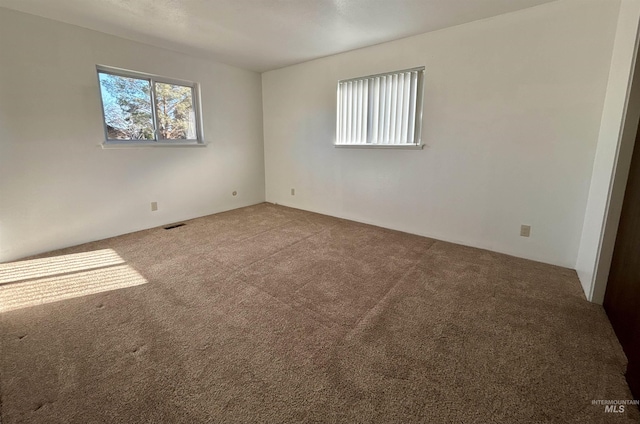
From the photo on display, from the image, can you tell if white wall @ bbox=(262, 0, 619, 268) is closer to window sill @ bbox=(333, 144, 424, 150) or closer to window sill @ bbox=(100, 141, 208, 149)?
window sill @ bbox=(333, 144, 424, 150)

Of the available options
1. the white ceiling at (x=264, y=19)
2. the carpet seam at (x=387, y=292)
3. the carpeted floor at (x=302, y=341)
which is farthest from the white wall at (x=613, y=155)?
the carpet seam at (x=387, y=292)

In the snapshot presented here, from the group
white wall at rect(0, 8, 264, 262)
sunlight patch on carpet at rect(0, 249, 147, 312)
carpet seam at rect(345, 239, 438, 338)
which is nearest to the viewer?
carpet seam at rect(345, 239, 438, 338)

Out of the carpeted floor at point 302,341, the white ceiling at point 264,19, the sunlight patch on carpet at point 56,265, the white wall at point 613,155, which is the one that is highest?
A: the white ceiling at point 264,19

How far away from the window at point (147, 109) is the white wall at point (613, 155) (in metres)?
4.64

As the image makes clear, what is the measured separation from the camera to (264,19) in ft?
9.04

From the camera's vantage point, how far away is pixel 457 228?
326 cm

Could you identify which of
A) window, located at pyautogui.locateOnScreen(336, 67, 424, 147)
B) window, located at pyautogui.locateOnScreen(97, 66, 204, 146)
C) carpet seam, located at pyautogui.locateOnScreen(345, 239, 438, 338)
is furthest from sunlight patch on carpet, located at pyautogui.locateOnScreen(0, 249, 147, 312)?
window, located at pyautogui.locateOnScreen(336, 67, 424, 147)

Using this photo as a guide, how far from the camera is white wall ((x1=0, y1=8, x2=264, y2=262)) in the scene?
270cm

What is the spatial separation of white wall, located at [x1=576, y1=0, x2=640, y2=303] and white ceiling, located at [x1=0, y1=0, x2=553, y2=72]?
83 cm

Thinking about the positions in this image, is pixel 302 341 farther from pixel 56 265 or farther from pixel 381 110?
pixel 381 110

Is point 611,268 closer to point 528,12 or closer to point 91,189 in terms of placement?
point 528,12

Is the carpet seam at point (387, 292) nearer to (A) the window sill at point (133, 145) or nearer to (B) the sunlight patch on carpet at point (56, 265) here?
(B) the sunlight patch on carpet at point (56, 265)

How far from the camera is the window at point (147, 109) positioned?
3361 mm

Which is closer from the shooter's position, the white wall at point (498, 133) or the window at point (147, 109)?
the white wall at point (498, 133)
